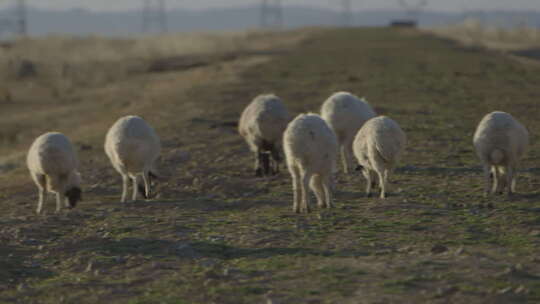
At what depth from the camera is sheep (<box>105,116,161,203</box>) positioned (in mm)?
10234

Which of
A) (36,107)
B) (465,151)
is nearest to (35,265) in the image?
(465,151)

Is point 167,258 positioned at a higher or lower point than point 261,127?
lower

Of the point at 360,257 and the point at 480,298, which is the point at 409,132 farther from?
the point at 480,298

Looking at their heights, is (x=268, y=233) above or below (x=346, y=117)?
below

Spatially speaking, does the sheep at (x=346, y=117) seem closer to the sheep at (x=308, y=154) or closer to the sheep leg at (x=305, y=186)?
the sheep at (x=308, y=154)

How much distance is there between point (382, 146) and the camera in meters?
9.31

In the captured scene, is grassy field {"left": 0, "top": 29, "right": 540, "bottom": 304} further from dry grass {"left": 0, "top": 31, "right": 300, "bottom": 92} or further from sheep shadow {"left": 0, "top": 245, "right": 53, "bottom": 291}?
dry grass {"left": 0, "top": 31, "right": 300, "bottom": 92}

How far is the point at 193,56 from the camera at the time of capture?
3959cm

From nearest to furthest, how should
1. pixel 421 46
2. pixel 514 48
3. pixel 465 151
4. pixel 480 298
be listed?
pixel 480 298
pixel 465 151
pixel 514 48
pixel 421 46

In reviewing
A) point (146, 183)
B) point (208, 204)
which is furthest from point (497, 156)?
point (146, 183)

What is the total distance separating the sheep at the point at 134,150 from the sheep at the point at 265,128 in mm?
1541

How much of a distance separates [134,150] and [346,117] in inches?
118

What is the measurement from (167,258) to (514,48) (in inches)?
1309

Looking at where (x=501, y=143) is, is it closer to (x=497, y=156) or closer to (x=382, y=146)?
(x=497, y=156)
